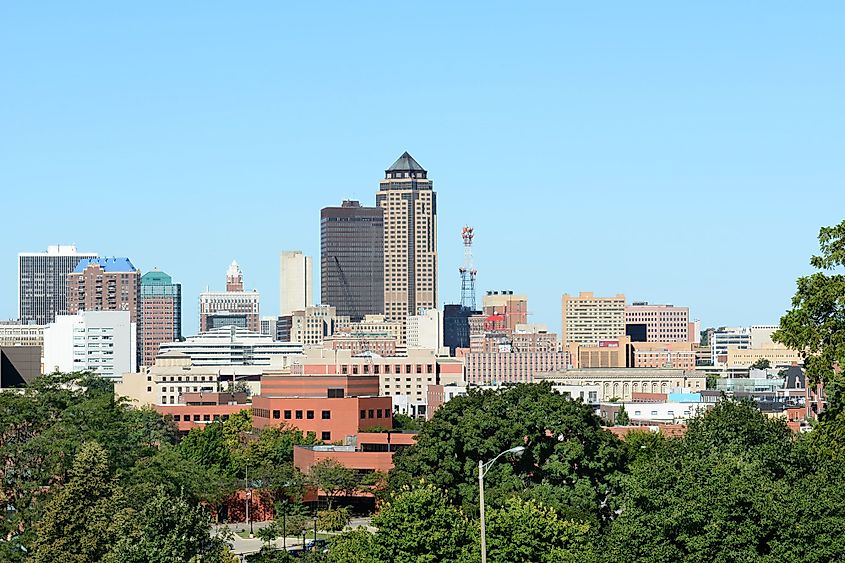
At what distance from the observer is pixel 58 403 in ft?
287

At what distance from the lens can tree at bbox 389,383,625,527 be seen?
7681 cm

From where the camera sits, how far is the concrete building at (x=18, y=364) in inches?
6801

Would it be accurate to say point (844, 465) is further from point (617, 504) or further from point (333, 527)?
point (333, 527)

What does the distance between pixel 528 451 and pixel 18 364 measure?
369ft

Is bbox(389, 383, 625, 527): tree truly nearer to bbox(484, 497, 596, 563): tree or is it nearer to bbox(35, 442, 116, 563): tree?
bbox(484, 497, 596, 563): tree

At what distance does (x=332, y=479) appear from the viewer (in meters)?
120

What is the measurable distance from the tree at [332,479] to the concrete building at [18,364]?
5786 cm

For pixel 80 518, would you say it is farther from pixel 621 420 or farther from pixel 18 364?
pixel 18 364

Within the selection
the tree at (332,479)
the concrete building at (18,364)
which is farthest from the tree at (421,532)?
the concrete building at (18,364)

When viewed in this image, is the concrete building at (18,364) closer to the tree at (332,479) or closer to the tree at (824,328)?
the tree at (332,479)

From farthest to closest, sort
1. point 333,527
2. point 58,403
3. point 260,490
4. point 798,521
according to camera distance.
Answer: point 260,490 → point 333,527 → point 58,403 → point 798,521

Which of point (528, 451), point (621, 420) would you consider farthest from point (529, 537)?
point (621, 420)

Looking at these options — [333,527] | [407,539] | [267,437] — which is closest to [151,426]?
[267,437]

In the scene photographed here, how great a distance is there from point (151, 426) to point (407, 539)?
363ft
